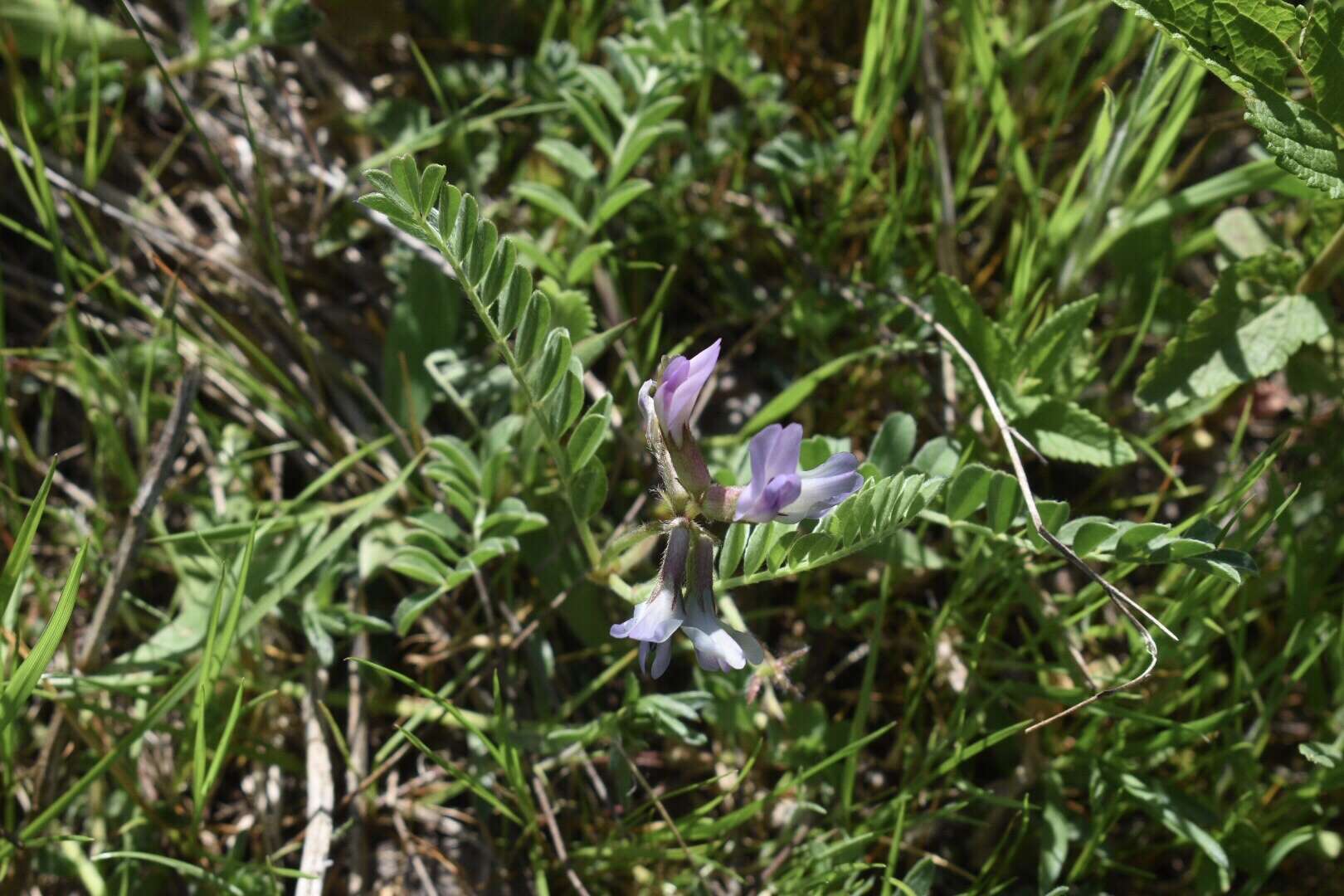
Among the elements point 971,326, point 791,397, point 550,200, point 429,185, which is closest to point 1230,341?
point 971,326

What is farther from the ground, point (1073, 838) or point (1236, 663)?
point (1236, 663)

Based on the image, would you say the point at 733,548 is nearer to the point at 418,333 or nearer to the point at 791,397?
the point at 791,397

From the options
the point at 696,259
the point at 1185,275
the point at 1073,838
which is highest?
the point at 696,259

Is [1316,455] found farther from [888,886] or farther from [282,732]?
[282,732]

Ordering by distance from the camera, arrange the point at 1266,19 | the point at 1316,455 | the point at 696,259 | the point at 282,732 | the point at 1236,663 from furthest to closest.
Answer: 1. the point at 696,259
2. the point at 1316,455
3. the point at 282,732
4. the point at 1236,663
5. the point at 1266,19

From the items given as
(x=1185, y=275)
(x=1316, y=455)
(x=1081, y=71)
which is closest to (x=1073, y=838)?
(x=1316, y=455)

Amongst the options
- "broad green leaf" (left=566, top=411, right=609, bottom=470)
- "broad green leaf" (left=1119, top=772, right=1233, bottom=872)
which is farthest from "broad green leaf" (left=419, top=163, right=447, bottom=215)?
"broad green leaf" (left=1119, top=772, right=1233, bottom=872)

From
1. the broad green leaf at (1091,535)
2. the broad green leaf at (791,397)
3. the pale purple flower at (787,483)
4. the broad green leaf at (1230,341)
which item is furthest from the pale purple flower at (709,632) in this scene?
the broad green leaf at (1230,341)
